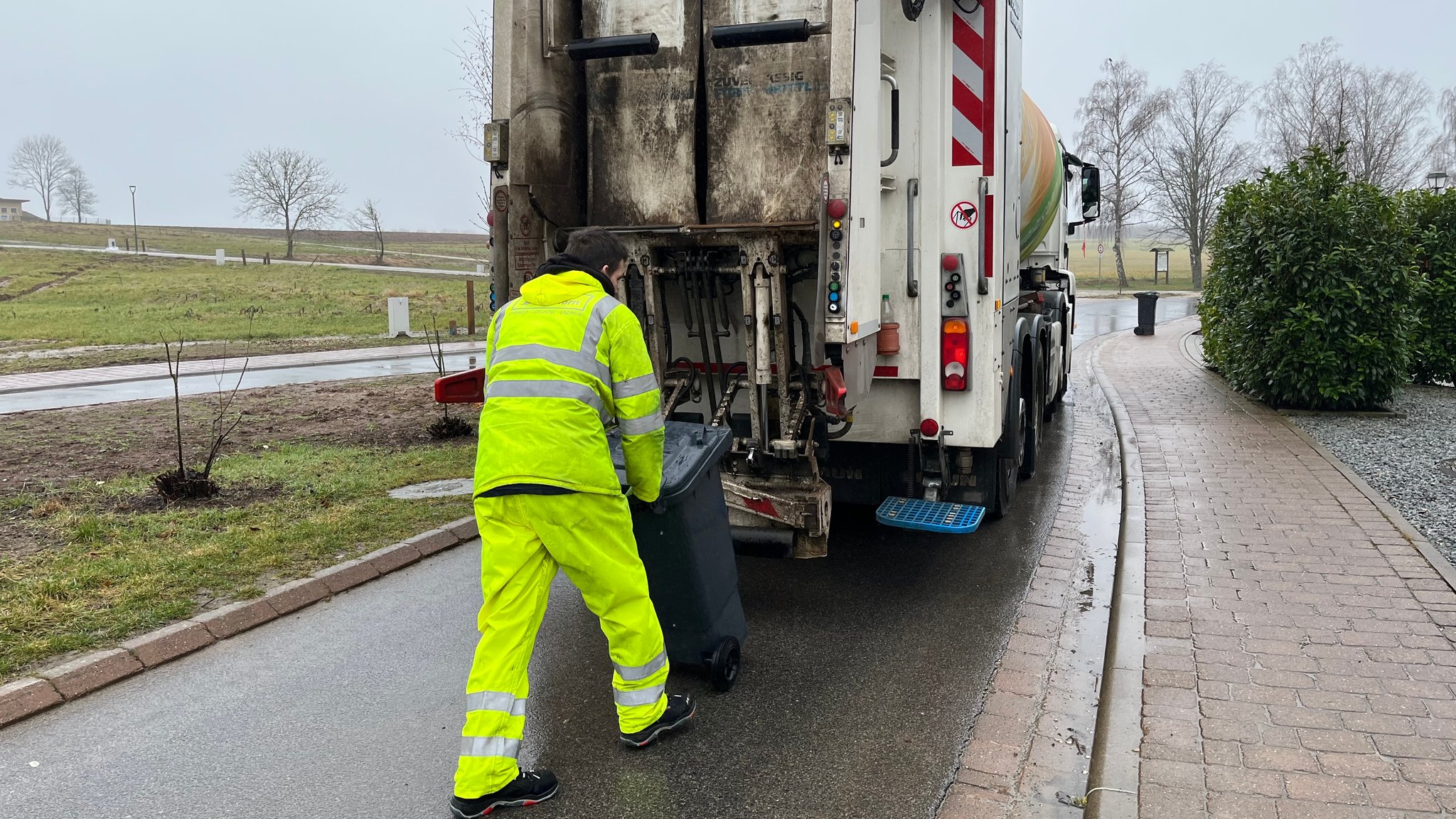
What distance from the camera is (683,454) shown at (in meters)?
3.80

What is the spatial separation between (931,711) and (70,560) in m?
4.31

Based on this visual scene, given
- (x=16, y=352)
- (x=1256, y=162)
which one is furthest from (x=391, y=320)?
(x=1256, y=162)

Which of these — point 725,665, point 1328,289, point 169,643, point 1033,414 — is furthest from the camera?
point 1328,289

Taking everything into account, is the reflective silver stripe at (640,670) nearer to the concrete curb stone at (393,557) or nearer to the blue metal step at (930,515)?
the blue metal step at (930,515)

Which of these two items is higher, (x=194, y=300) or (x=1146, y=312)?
(x=194, y=300)

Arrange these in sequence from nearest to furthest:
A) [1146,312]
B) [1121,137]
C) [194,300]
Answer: [1146,312] → [194,300] → [1121,137]

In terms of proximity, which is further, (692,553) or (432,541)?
(432,541)

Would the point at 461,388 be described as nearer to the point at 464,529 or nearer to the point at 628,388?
the point at 464,529

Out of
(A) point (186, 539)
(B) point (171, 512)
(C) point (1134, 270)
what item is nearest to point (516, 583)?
(A) point (186, 539)

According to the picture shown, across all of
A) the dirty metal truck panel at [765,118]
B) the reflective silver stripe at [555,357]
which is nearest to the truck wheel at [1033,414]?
Result: the dirty metal truck panel at [765,118]

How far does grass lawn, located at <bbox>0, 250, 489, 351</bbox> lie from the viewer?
21.2 meters

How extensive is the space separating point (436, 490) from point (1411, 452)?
292 inches

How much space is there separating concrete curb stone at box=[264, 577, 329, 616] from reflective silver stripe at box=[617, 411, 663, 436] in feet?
7.92

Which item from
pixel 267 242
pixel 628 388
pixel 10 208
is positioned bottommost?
pixel 628 388
